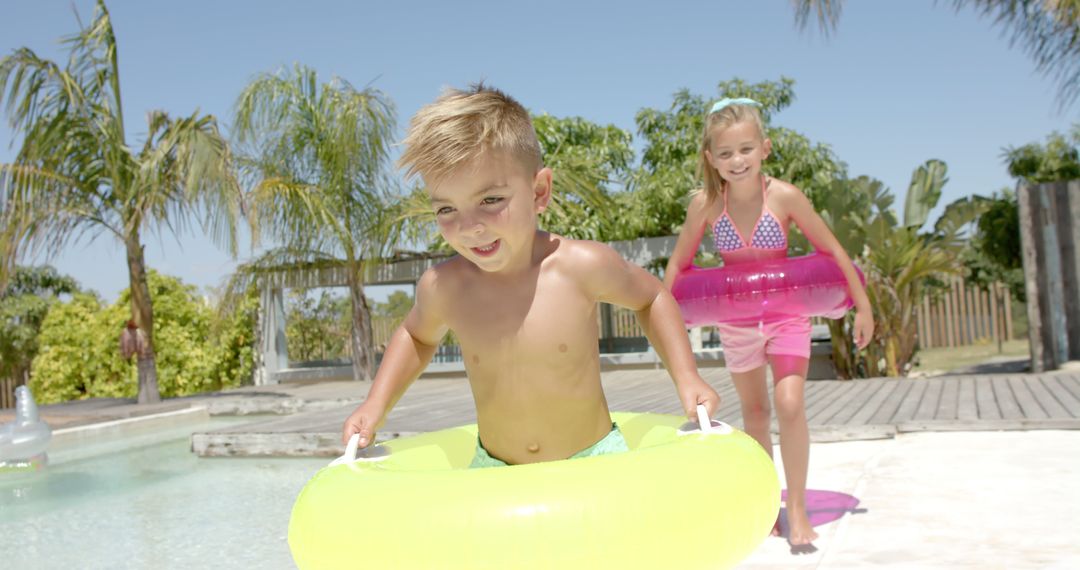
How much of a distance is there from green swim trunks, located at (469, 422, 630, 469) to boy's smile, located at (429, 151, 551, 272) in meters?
0.47

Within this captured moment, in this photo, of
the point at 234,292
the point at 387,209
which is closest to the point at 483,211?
the point at 387,209

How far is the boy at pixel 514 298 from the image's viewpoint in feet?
5.78

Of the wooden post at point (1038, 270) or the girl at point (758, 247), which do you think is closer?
the girl at point (758, 247)

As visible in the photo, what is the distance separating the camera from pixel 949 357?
49.7 feet

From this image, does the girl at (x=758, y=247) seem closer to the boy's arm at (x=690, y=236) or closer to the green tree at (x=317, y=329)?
the boy's arm at (x=690, y=236)

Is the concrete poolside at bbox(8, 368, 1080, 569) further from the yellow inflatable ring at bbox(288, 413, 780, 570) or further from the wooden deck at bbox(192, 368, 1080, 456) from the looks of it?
the yellow inflatable ring at bbox(288, 413, 780, 570)

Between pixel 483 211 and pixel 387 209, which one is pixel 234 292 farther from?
pixel 483 211

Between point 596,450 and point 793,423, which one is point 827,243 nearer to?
point 793,423

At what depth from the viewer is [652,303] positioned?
2000 mm

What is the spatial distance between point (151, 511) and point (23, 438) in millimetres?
2126

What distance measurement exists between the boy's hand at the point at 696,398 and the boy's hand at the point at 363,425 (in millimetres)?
688

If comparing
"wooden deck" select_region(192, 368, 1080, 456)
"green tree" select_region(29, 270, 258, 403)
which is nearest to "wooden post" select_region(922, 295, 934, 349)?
"wooden deck" select_region(192, 368, 1080, 456)

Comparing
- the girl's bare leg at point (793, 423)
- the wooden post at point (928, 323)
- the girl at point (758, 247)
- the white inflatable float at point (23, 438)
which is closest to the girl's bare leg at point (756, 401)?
the girl at point (758, 247)

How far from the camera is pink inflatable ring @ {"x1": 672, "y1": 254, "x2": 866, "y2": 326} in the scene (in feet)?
9.32
